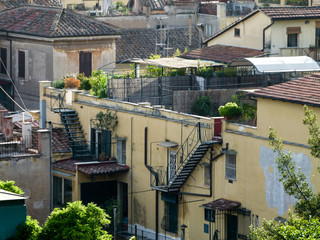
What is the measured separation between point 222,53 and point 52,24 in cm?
1034

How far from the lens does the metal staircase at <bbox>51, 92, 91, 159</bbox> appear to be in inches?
1981

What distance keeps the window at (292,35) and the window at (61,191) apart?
13832 mm

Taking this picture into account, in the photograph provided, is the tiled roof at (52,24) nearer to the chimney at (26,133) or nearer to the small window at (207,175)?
the chimney at (26,133)

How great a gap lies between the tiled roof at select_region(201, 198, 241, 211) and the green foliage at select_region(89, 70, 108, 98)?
920 cm

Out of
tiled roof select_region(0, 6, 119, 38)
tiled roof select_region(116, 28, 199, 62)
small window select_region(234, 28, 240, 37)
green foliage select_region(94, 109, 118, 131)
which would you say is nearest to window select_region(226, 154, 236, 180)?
green foliage select_region(94, 109, 118, 131)

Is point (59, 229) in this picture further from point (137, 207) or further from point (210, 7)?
point (210, 7)

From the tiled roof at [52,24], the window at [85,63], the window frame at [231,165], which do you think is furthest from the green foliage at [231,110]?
the window at [85,63]

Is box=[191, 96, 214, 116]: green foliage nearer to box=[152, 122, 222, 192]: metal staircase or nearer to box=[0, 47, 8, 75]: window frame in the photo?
box=[152, 122, 222, 192]: metal staircase

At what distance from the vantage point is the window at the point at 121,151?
4841 cm

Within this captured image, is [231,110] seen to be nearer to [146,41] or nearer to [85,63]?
[85,63]

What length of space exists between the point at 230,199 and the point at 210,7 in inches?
1456

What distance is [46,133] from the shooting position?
152 ft

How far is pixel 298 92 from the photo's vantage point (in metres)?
39.9

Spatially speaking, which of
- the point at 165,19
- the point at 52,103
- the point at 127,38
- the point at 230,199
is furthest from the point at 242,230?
the point at 165,19
